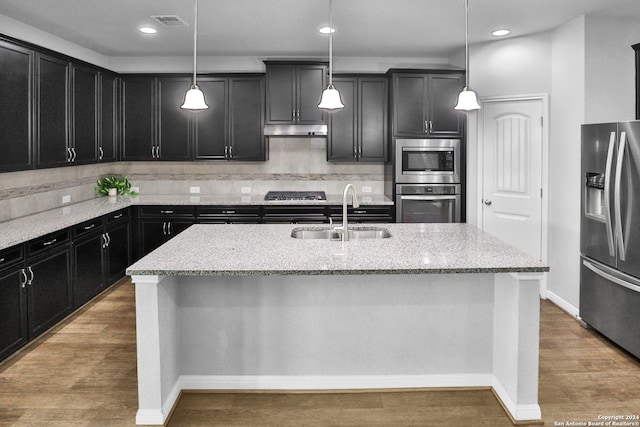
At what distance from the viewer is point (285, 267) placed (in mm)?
2846

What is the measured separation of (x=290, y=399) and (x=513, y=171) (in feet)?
11.8

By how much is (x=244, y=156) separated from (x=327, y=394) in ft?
12.0

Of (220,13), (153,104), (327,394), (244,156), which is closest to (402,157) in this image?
(244,156)

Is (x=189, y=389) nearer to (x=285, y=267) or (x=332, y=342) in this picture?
(x=332, y=342)

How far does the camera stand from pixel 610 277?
4152mm

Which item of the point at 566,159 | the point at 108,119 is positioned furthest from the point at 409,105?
the point at 108,119

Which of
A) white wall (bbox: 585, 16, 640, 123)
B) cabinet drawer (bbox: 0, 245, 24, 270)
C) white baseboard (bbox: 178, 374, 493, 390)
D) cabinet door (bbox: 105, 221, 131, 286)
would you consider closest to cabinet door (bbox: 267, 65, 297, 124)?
cabinet door (bbox: 105, 221, 131, 286)

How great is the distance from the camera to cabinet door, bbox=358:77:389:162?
632cm

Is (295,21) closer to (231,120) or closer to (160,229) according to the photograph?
(231,120)

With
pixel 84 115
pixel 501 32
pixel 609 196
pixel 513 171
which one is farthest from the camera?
pixel 513 171

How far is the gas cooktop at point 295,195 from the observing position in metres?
6.34

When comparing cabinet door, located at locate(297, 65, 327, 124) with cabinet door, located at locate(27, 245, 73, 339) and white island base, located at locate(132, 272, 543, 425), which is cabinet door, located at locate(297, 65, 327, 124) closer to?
cabinet door, located at locate(27, 245, 73, 339)

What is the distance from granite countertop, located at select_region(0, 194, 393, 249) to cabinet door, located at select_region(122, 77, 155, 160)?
536 millimetres

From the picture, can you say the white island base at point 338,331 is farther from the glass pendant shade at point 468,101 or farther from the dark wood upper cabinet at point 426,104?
the dark wood upper cabinet at point 426,104
